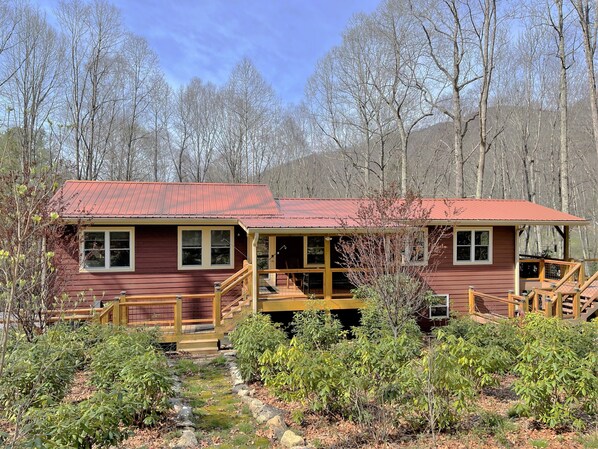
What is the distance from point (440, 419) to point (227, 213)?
8.39 meters

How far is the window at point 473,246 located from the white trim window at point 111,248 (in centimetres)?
973

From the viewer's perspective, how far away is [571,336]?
752 cm

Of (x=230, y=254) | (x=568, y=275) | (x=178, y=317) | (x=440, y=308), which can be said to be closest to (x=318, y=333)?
(x=178, y=317)

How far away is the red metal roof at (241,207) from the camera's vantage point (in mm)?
11000

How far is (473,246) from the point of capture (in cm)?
1291

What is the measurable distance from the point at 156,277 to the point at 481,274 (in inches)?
393

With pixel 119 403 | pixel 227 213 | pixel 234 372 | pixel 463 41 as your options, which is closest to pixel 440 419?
pixel 119 403

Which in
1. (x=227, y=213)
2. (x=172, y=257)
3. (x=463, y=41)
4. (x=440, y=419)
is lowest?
(x=440, y=419)

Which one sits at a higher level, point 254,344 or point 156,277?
point 156,277

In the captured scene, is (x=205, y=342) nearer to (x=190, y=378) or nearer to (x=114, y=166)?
(x=190, y=378)

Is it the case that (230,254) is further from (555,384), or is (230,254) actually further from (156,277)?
(555,384)

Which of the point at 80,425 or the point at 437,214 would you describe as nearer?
the point at 80,425

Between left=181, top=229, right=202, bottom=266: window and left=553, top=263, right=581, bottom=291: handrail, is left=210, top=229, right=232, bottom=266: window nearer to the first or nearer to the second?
left=181, top=229, right=202, bottom=266: window

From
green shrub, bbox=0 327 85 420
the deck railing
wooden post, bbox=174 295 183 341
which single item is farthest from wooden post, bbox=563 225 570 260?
green shrub, bbox=0 327 85 420
